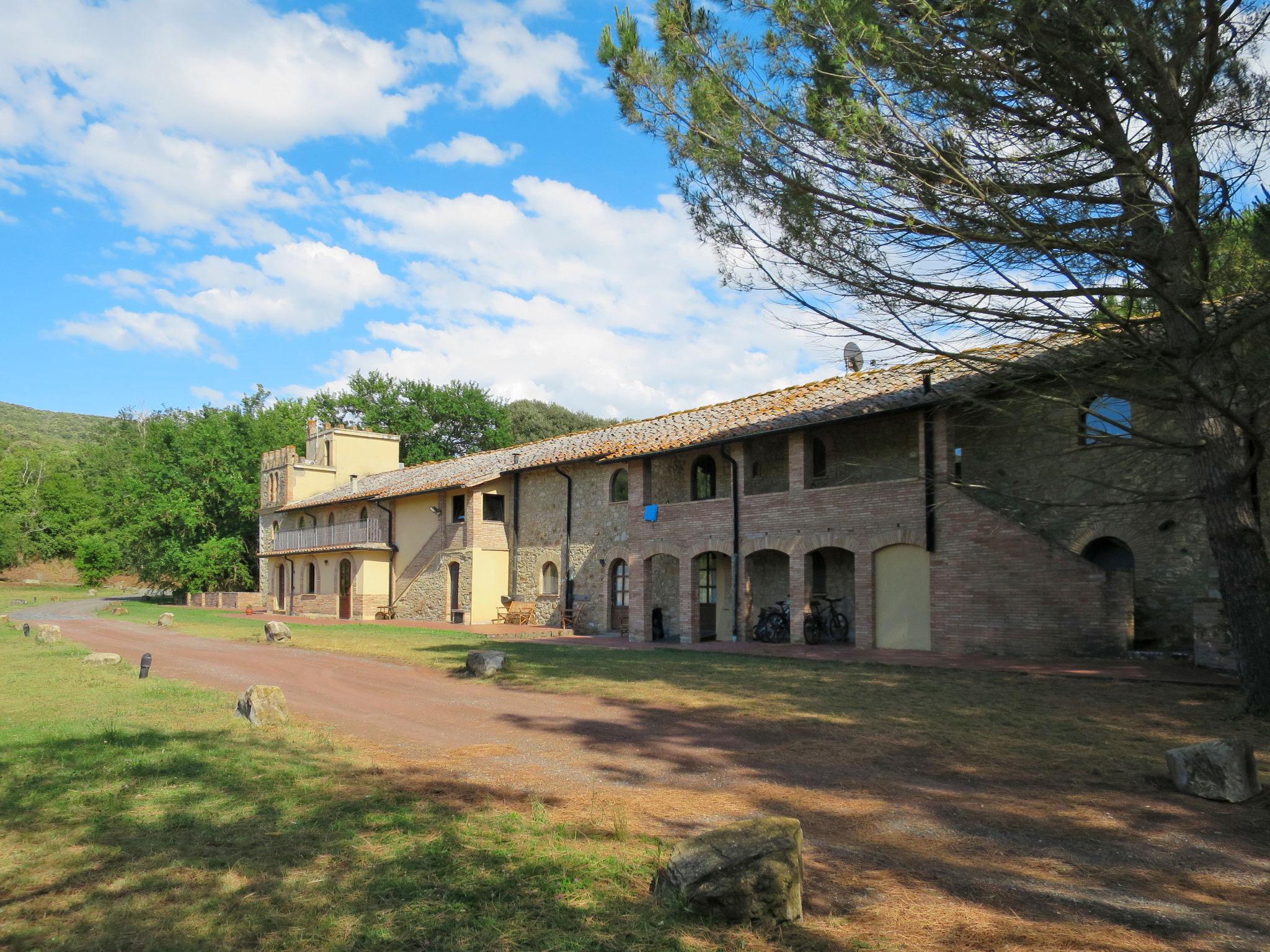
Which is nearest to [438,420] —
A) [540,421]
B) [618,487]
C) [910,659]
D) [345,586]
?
[540,421]

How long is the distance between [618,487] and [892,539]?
356 inches

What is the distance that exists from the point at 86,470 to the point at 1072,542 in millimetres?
71641

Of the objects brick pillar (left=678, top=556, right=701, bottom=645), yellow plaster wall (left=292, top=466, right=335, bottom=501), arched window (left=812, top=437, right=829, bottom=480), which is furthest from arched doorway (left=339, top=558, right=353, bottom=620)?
arched window (left=812, top=437, right=829, bottom=480)

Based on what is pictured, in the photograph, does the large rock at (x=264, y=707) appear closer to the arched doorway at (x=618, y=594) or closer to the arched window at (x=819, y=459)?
the arched window at (x=819, y=459)

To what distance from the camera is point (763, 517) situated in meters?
18.3

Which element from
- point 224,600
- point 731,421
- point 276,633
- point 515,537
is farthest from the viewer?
point 224,600

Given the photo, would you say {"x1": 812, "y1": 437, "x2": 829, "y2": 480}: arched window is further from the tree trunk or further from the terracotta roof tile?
the tree trunk

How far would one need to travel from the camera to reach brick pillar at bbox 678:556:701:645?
1984cm

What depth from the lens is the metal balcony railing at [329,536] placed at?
3200 centimetres

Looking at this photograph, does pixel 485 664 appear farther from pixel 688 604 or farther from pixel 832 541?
pixel 688 604

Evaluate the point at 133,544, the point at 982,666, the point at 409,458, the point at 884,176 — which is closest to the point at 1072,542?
the point at 982,666

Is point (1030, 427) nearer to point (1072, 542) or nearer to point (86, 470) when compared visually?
point (1072, 542)

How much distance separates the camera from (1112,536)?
45.9 feet

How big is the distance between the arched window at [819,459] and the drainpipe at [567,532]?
26.1ft
